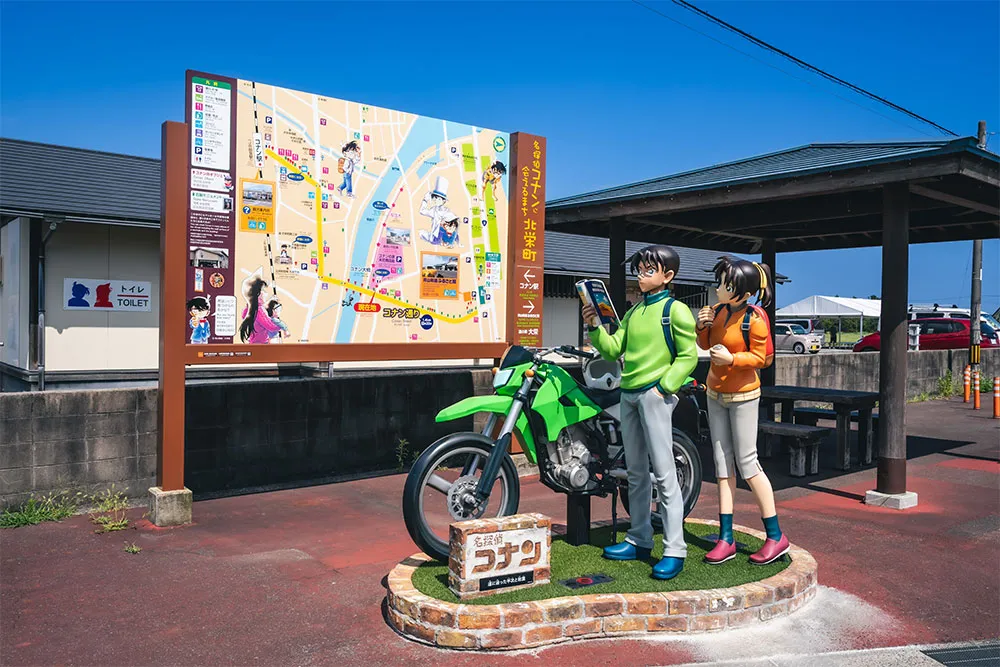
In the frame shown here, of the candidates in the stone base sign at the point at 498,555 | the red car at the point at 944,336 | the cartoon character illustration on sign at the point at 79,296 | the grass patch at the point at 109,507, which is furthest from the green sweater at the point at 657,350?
the red car at the point at 944,336

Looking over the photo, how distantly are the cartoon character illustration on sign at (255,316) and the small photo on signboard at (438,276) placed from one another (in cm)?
164

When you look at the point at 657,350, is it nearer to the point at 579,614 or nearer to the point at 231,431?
the point at 579,614

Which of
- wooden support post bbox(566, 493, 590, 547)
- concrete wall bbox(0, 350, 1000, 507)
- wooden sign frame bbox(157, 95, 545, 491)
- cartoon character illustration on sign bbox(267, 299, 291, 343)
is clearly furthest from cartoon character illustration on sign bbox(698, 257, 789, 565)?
concrete wall bbox(0, 350, 1000, 507)

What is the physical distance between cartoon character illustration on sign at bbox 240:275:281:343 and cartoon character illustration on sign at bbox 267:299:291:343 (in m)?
0.03

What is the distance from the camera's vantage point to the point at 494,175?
27.8ft

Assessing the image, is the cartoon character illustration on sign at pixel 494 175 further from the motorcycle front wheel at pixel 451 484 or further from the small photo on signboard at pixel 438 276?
the motorcycle front wheel at pixel 451 484

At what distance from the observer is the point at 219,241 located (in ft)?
21.7

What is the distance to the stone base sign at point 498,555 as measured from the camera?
13.5ft

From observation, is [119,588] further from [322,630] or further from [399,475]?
[399,475]

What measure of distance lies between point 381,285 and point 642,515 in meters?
3.71

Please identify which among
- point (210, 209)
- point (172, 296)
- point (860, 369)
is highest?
point (210, 209)

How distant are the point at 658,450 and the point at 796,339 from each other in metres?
32.3

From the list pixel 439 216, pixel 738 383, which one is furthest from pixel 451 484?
pixel 439 216

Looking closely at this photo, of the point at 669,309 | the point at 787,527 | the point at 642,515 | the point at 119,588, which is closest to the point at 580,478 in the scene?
the point at 642,515
